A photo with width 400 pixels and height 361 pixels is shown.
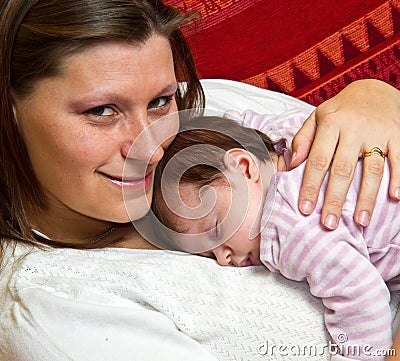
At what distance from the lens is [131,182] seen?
138 cm

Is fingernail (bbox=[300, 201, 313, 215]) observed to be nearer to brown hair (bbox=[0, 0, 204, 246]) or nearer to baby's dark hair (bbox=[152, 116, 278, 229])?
baby's dark hair (bbox=[152, 116, 278, 229])

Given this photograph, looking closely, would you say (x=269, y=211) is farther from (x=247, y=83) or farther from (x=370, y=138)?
(x=247, y=83)

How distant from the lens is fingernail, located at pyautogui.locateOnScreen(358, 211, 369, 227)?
131cm

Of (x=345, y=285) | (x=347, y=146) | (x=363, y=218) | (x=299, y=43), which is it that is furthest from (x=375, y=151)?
(x=299, y=43)

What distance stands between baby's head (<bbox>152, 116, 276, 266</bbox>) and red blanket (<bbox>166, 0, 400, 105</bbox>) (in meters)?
0.64

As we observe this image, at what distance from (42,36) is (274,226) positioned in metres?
0.54

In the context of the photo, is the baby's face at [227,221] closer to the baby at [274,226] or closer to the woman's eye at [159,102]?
the baby at [274,226]

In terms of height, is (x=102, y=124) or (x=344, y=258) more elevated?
(x=102, y=124)

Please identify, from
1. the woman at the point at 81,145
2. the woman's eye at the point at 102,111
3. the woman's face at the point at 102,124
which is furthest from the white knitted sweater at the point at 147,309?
the woman's eye at the point at 102,111

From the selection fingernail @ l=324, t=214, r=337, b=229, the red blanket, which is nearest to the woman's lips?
fingernail @ l=324, t=214, r=337, b=229

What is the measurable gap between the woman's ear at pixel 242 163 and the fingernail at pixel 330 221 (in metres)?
0.19

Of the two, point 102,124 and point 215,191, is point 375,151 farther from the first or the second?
point 102,124

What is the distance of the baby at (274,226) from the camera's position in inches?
50.5

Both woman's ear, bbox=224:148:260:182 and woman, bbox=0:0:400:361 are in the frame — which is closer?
woman, bbox=0:0:400:361
